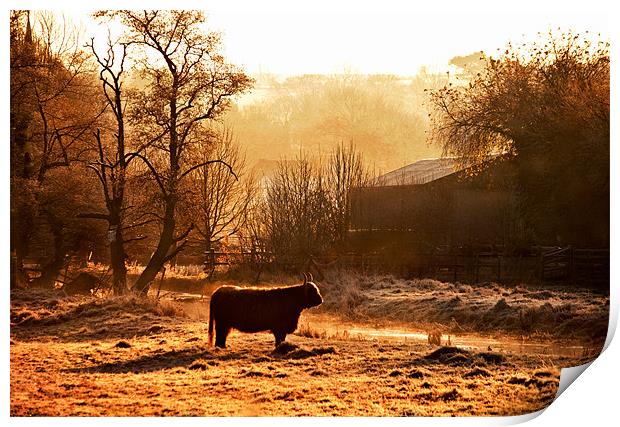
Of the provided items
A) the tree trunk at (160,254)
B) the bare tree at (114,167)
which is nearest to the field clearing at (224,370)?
the tree trunk at (160,254)

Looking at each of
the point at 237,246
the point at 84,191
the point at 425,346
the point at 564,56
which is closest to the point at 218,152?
the point at 237,246

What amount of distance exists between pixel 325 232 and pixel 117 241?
2572mm

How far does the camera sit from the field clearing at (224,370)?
354 inches

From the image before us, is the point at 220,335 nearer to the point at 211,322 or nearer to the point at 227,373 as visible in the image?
the point at 211,322

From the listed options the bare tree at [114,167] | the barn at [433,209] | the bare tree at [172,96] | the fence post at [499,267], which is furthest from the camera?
the fence post at [499,267]

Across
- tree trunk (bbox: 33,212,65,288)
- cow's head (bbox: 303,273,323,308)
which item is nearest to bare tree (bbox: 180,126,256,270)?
cow's head (bbox: 303,273,323,308)

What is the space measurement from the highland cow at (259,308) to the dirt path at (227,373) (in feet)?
0.74

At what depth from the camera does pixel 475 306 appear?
1329 cm

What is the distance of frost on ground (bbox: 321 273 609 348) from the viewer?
11430 millimetres

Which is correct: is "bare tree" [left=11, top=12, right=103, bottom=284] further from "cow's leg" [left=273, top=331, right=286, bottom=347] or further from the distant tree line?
the distant tree line

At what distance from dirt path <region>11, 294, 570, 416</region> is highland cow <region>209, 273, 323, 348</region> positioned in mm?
225

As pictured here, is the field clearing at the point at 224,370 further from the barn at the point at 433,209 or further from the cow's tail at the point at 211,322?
the barn at the point at 433,209

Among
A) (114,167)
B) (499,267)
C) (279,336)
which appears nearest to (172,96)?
(114,167)

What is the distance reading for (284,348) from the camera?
10.2m
